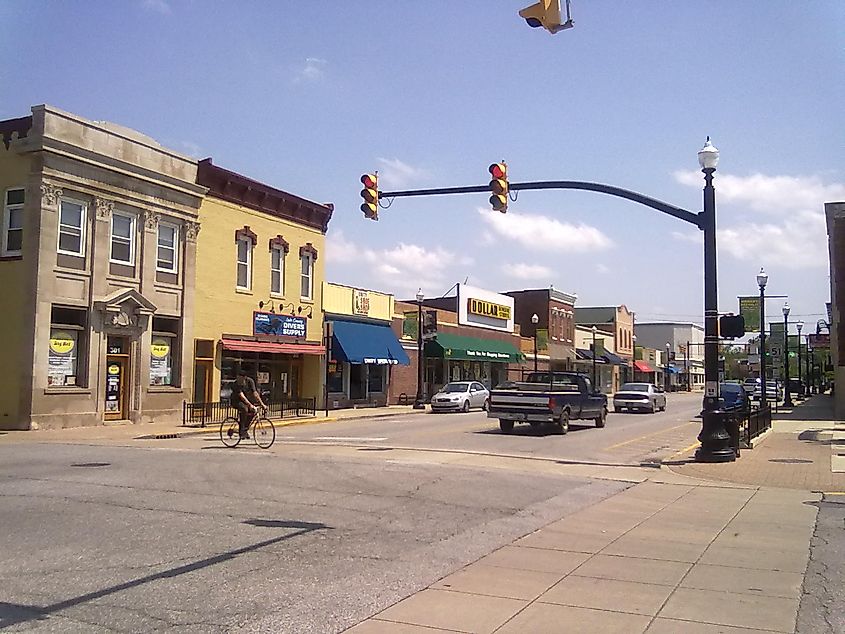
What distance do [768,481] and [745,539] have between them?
5.83 meters

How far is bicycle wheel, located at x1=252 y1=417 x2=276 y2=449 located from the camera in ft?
67.9

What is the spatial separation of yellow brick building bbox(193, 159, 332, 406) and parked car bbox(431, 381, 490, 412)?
5763 mm

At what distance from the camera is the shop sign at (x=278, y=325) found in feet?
114

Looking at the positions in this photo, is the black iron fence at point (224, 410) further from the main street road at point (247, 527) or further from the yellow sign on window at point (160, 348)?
the main street road at point (247, 527)

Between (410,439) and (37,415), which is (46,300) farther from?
→ (410,439)

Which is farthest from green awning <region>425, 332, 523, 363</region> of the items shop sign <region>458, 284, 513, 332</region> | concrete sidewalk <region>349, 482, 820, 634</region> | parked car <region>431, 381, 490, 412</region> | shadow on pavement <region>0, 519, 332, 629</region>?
shadow on pavement <region>0, 519, 332, 629</region>

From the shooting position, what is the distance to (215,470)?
49.2ft

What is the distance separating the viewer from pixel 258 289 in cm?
3484

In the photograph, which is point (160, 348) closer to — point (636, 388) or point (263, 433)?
point (263, 433)

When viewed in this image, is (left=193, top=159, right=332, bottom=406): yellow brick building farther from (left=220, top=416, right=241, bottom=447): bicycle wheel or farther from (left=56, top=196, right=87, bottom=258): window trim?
(left=220, top=416, right=241, bottom=447): bicycle wheel

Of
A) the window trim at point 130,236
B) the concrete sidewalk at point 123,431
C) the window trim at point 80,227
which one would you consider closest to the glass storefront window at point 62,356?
the concrete sidewalk at point 123,431

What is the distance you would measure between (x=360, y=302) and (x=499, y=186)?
25495 mm

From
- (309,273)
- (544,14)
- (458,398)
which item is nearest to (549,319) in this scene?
(458,398)

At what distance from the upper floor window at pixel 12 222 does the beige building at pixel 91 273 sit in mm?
39
